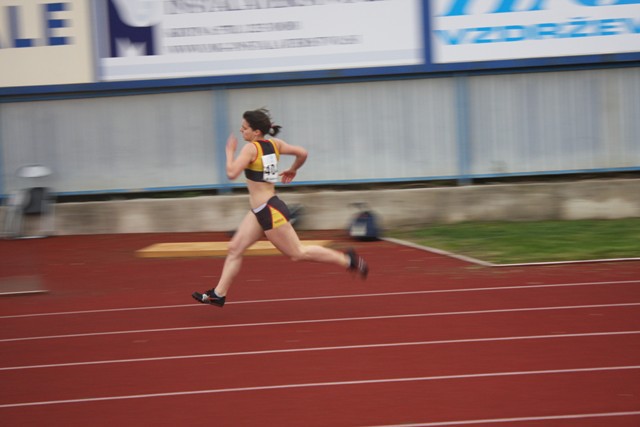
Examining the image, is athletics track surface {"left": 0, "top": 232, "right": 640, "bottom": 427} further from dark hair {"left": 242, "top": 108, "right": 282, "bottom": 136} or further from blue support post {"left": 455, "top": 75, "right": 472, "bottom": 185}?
blue support post {"left": 455, "top": 75, "right": 472, "bottom": 185}

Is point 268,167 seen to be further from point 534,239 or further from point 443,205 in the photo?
point 443,205

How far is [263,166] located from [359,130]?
7658 millimetres

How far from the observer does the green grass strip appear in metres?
11.7

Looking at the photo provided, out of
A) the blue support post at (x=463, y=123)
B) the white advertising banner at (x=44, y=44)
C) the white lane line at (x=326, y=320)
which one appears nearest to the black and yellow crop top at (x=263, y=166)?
the white lane line at (x=326, y=320)

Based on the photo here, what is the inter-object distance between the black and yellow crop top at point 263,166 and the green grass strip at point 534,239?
399 cm

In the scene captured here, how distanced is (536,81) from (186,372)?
1064cm

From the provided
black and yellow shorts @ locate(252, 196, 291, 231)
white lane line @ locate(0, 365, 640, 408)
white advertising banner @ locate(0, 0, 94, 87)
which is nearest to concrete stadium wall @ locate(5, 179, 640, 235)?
white advertising banner @ locate(0, 0, 94, 87)

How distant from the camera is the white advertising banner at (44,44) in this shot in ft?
52.8

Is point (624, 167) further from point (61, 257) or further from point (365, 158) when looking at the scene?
point (61, 257)

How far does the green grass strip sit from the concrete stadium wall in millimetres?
279

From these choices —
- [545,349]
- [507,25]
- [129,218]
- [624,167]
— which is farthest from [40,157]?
[545,349]

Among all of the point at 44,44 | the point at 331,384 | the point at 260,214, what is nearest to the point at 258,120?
the point at 260,214

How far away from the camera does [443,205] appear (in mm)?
15430

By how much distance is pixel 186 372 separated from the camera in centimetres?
683
